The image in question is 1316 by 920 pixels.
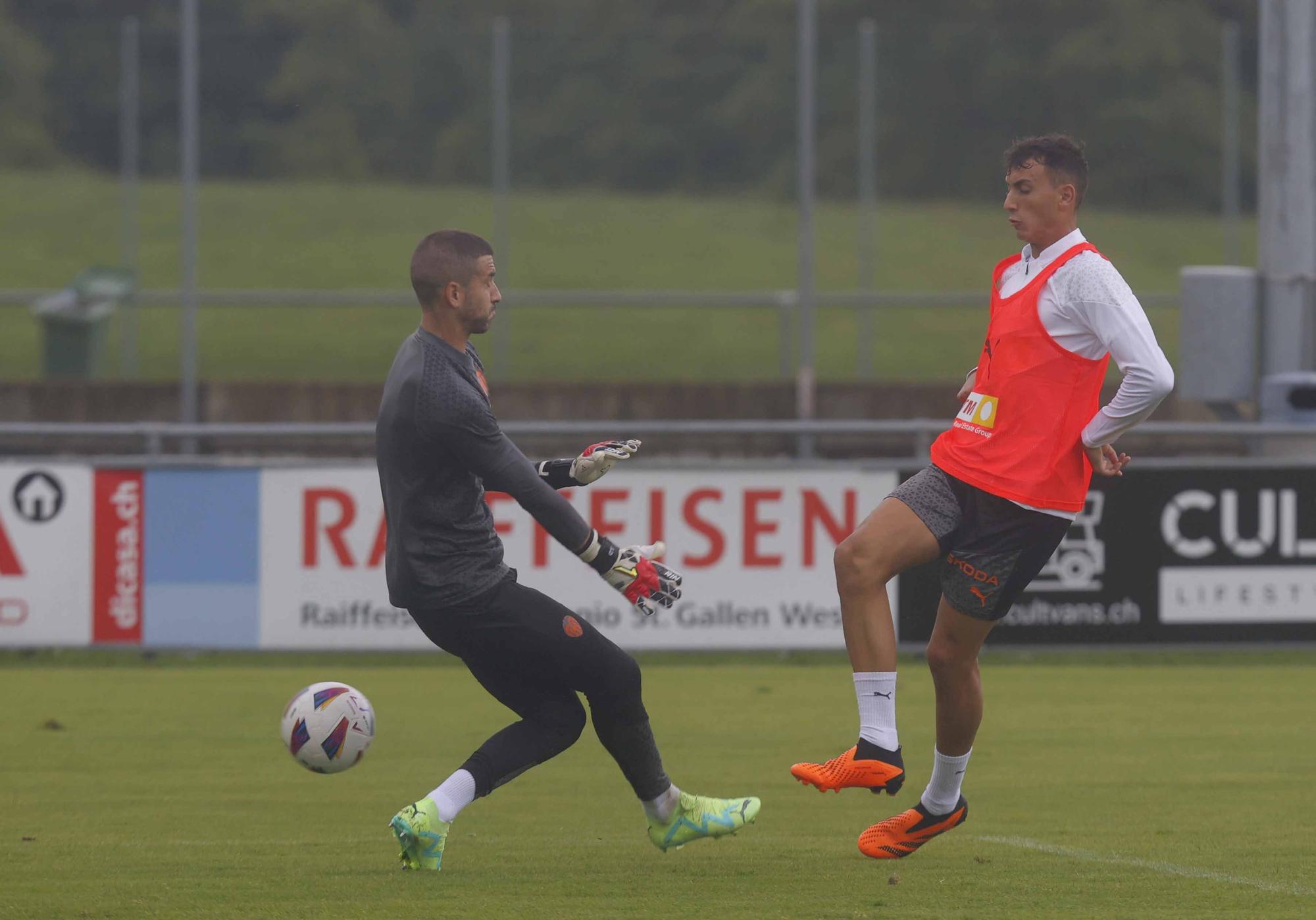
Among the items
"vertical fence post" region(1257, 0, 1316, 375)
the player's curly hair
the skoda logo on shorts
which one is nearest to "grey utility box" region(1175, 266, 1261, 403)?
"vertical fence post" region(1257, 0, 1316, 375)

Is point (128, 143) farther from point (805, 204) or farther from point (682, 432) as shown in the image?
point (682, 432)

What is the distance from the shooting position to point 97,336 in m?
19.7

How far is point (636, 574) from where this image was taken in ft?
17.6

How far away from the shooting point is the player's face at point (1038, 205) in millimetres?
5910

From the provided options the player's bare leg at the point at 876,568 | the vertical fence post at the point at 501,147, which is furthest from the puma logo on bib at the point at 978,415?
the vertical fence post at the point at 501,147

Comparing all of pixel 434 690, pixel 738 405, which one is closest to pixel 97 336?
pixel 738 405

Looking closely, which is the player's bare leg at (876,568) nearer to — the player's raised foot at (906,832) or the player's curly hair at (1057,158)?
the player's raised foot at (906,832)

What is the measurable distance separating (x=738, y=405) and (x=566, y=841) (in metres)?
11.0

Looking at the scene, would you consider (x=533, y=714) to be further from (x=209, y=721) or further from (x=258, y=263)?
(x=258, y=263)

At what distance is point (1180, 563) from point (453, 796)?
6.90 metres

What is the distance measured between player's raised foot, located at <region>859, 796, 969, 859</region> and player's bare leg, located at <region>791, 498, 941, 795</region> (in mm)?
432

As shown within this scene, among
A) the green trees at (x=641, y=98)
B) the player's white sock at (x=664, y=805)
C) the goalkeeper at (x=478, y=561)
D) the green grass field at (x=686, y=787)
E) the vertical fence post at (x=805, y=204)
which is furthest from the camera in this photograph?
the green trees at (x=641, y=98)

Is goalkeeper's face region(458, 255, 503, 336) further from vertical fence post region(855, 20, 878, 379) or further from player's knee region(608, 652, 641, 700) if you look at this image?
vertical fence post region(855, 20, 878, 379)

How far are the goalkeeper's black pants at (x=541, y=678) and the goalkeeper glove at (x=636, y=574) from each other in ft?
1.20
